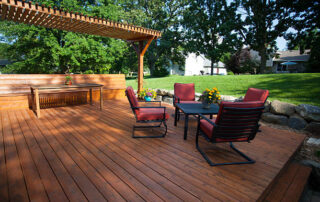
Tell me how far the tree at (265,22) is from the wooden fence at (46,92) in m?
13.0

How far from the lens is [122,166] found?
7.45 ft

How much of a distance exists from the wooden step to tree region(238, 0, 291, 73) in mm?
13688

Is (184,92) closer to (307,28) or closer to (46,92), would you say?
(46,92)

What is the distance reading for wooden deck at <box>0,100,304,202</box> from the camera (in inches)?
70.6

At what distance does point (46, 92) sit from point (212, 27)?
56.7 feet

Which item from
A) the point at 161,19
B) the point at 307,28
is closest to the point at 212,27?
the point at 161,19

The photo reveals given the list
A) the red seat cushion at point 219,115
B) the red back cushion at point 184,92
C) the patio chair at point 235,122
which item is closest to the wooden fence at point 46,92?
the red back cushion at point 184,92

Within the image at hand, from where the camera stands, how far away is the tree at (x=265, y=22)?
44.3 feet

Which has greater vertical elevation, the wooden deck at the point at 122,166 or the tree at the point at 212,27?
the tree at the point at 212,27

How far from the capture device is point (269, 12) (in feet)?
44.9

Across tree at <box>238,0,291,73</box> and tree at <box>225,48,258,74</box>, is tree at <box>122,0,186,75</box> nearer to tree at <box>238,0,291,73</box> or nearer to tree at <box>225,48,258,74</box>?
tree at <box>225,48,258,74</box>

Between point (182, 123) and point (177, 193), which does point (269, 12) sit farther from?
point (177, 193)

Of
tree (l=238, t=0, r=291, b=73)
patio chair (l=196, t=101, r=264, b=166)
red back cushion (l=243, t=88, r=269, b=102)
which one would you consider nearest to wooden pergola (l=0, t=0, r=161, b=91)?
red back cushion (l=243, t=88, r=269, b=102)

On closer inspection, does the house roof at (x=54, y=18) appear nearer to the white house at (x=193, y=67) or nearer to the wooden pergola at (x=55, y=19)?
the wooden pergola at (x=55, y=19)
